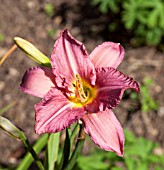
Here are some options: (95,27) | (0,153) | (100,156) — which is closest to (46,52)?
(95,27)

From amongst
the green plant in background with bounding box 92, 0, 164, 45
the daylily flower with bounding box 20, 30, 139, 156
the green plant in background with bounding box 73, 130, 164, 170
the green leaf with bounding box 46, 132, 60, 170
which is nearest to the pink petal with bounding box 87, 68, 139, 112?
the daylily flower with bounding box 20, 30, 139, 156

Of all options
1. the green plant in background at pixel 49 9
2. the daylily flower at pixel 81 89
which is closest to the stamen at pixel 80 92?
the daylily flower at pixel 81 89

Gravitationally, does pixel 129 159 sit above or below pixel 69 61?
below

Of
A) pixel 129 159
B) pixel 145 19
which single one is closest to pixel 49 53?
pixel 145 19

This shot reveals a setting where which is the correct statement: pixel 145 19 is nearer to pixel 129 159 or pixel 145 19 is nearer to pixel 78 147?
pixel 129 159

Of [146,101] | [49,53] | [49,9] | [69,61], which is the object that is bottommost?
[146,101]

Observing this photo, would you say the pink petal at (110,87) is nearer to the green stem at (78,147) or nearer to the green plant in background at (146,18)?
the green stem at (78,147)

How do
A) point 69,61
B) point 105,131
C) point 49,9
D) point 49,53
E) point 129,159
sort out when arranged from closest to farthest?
1. point 105,131
2. point 69,61
3. point 129,159
4. point 49,53
5. point 49,9
